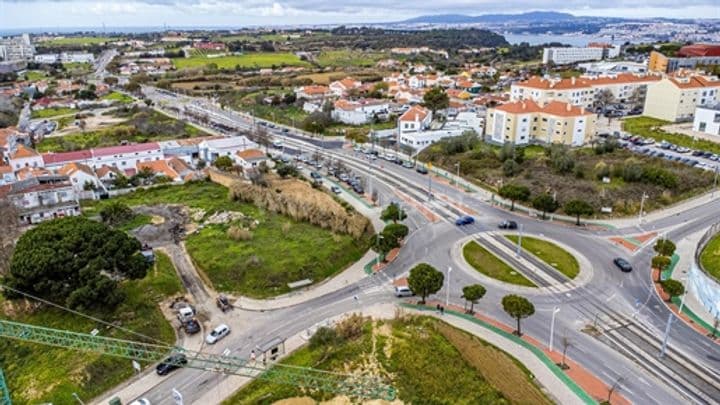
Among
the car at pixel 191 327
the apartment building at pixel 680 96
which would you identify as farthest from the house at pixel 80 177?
the apartment building at pixel 680 96

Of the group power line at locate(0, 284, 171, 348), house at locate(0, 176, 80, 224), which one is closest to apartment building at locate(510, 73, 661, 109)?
house at locate(0, 176, 80, 224)

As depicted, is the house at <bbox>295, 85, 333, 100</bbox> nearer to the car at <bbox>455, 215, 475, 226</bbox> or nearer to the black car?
the car at <bbox>455, 215, 475, 226</bbox>

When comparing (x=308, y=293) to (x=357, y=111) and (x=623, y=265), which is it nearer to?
(x=623, y=265)

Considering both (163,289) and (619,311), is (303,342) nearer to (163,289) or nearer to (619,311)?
(163,289)

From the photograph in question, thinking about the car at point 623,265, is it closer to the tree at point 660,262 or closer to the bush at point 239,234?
the tree at point 660,262

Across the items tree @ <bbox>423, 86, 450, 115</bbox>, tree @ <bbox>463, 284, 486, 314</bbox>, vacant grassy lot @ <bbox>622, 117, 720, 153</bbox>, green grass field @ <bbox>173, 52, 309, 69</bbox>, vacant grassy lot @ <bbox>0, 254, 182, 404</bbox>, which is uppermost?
green grass field @ <bbox>173, 52, 309, 69</bbox>

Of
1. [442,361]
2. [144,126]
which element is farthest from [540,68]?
[442,361]
